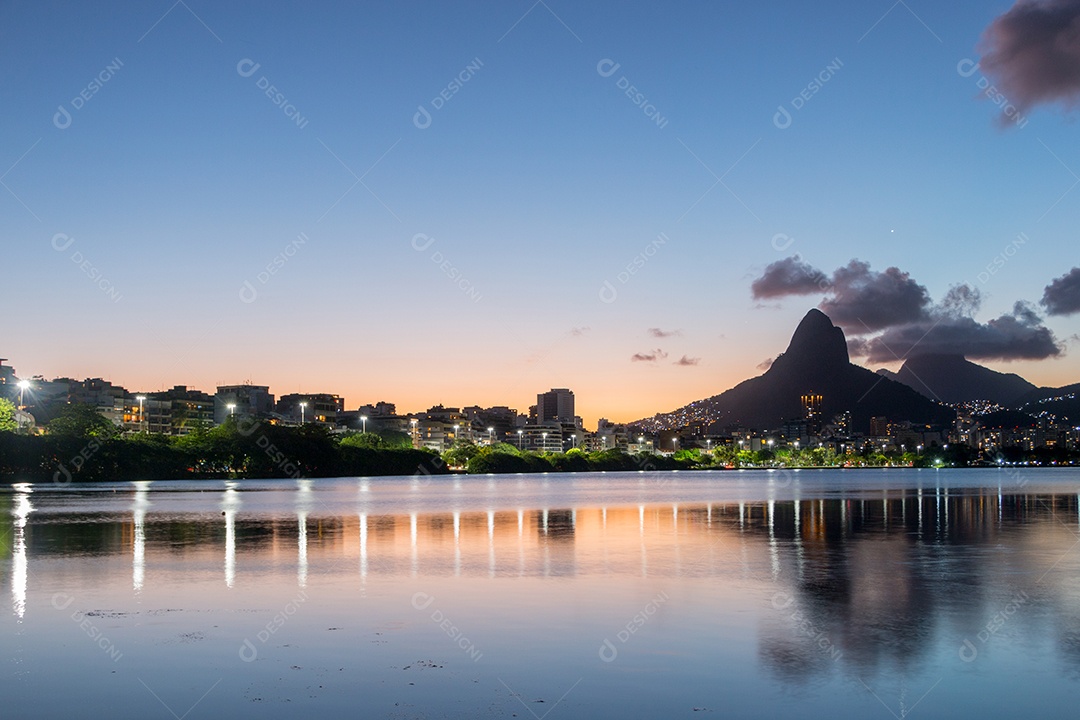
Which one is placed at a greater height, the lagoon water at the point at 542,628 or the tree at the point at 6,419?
the tree at the point at 6,419

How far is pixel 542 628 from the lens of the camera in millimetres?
17188

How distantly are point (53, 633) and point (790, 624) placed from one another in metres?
12.6

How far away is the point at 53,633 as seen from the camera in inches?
662

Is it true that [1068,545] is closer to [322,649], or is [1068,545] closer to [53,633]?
[322,649]

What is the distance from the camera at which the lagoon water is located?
1230 cm

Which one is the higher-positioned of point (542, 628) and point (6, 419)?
point (6, 419)

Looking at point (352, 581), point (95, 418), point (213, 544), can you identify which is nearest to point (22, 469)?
point (95, 418)

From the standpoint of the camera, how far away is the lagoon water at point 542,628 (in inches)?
484

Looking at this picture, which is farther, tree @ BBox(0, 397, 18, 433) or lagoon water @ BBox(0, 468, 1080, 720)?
tree @ BBox(0, 397, 18, 433)

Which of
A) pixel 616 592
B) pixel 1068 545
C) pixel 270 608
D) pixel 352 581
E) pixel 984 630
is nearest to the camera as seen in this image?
pixel 984 630

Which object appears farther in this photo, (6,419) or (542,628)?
(6,419)

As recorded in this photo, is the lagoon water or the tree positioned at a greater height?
the tree

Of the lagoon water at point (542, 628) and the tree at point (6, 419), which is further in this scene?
the tree at point (6, 419)

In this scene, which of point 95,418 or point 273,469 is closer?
point 95,418
